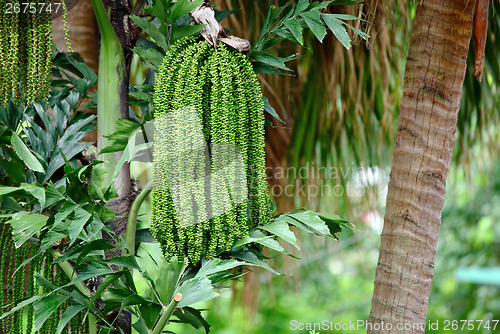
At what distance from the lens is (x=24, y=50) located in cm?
103

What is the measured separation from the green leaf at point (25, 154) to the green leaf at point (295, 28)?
59cm

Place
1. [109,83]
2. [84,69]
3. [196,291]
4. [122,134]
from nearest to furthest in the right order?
[196,291] < [122,134] < [109,83] < [84,69]

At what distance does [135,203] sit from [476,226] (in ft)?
10.1

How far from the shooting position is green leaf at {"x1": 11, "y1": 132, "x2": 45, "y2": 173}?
3.17 ft

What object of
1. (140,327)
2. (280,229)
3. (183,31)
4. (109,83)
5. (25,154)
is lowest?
(140,327)

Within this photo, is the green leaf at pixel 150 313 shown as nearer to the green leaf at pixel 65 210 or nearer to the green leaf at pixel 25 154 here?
the green leaf at pixel 65 210

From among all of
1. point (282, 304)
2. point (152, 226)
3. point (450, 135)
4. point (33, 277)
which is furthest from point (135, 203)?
point (282, 304)

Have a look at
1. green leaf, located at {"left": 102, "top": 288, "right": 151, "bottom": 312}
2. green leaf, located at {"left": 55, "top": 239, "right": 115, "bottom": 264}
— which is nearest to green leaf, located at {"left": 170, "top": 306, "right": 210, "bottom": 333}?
green leaf, located at {"left": 102, "top": 288, "right": 151, "bottom": 312}

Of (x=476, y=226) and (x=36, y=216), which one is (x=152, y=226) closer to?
(x=36, y=216)

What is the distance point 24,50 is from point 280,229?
68cm

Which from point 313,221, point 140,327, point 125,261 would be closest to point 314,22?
point 313,221

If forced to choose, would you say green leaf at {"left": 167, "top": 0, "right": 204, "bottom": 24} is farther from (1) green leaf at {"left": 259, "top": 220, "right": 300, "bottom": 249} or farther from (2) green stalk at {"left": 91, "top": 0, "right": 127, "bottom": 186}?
(1) green leaf at {"left": 259, "top": 220, "right": 300, "bottom": 249}

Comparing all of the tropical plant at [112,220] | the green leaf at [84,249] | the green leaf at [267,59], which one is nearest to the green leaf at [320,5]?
the tropical plant at [112,220]

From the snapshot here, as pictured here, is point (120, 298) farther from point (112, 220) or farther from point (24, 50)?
point (24, 50)
